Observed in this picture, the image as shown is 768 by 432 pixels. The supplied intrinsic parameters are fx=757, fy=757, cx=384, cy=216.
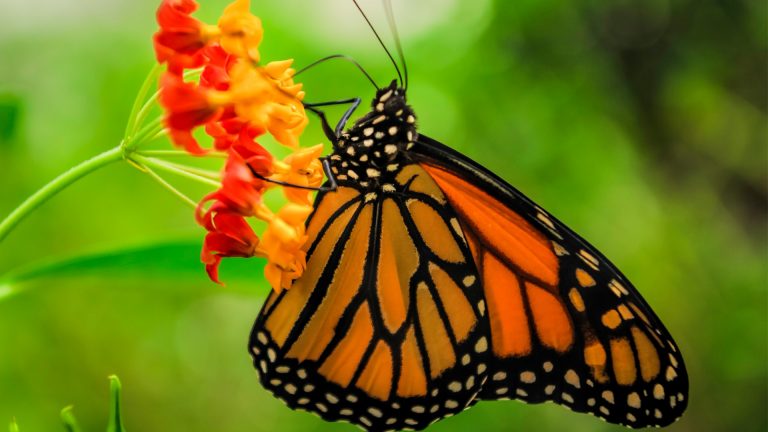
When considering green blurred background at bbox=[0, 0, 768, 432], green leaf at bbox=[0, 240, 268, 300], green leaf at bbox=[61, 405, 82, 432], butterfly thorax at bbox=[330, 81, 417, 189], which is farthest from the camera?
green blurred background at bbox=[0, 0, 768, 432]

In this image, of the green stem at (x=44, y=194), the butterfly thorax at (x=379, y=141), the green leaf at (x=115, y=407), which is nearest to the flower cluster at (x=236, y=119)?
the green stem at (x=44, y=194)

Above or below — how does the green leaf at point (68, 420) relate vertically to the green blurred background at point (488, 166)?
below

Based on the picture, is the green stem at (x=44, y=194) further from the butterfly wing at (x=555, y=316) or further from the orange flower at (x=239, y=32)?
the butterfly wing at (x=555, y=316)

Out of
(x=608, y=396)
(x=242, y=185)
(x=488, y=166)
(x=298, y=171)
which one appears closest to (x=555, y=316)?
(x=608, y=396)

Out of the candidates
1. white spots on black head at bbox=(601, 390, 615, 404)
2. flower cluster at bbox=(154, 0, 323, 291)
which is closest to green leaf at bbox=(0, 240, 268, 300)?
flower cluster at bbox=(154, 0, 323, 291)

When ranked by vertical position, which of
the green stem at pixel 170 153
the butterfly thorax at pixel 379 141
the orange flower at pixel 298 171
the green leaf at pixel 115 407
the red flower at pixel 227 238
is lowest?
the green leaf at pixel 115 407

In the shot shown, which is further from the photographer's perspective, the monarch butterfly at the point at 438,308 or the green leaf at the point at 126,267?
the monarch butterfly at the point at 438,308

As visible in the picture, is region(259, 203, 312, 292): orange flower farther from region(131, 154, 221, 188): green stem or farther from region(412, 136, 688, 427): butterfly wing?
region(412, 136, 688, 427): butterfly wing

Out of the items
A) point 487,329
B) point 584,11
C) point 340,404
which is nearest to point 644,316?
point 487,329
